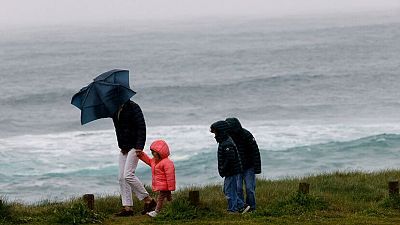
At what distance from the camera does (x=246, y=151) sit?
14.5m

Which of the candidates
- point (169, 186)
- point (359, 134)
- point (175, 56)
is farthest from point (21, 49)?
point (169, 186)

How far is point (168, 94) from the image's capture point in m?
61.2

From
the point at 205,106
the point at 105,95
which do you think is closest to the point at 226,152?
the point at 105,95

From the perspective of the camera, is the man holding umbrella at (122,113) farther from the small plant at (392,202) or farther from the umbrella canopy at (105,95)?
the small plant at (392,202)

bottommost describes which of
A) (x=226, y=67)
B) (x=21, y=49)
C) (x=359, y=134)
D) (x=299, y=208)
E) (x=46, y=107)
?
(x=299, y=208)

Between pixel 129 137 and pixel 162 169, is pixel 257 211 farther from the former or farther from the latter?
pixel 129 137

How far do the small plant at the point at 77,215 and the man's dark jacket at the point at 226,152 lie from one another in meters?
2.20

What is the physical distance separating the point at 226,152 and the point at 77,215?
2.61m

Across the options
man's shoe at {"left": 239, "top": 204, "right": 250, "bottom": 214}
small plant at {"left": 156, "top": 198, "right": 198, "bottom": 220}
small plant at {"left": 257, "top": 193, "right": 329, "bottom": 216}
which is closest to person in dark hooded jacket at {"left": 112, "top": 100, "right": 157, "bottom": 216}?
small plant at {"left": 156, "top": 198, "right": 198, "bottom": 220}

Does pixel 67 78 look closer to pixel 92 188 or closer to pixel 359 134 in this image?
pixel 359 134

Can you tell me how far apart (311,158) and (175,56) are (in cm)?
6164

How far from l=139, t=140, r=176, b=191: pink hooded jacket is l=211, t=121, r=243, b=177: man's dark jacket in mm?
826

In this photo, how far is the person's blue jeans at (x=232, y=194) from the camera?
14539 millimetres

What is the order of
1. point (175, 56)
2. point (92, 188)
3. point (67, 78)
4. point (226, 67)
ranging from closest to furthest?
point (92, 188) → point (67, 78) → point (226, 67) → point (175, 56)
